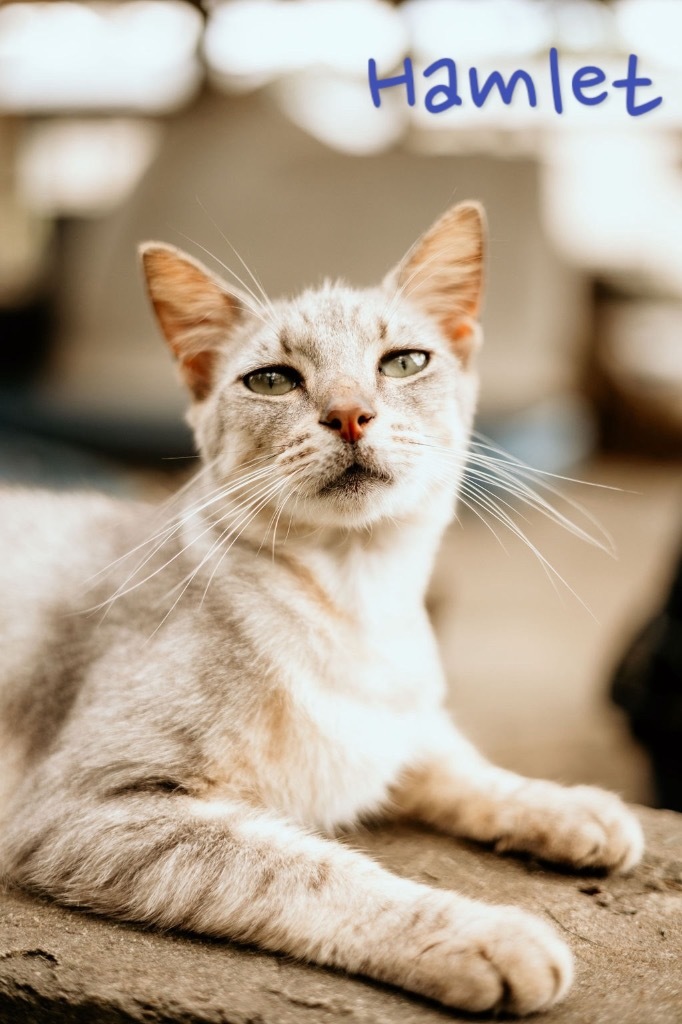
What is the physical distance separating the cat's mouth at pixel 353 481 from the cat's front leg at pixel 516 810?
0.44m

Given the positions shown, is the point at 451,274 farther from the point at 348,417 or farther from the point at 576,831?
the point at 576,831

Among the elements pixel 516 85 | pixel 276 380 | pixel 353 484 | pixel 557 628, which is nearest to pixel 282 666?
pixel 353 484

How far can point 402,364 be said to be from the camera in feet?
4.09

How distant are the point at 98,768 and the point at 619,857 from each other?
64 cm

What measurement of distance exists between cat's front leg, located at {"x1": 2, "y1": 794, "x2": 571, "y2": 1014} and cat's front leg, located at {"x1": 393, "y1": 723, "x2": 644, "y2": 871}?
7.9 inches

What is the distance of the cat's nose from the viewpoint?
3.72 ft

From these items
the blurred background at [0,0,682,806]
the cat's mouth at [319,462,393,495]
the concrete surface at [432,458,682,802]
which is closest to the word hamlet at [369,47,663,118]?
the blurred background at [0,0,682,806]

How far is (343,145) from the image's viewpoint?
5.39 meters

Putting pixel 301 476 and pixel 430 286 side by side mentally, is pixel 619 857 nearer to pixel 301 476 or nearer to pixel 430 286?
pixel 301 476

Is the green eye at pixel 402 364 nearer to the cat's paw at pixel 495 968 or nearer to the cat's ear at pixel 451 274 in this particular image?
the cat's ear at pixel 451 274

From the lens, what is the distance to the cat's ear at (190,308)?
3.94 feet

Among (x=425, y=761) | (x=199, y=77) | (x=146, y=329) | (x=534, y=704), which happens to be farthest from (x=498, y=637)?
(x=199, y=77)

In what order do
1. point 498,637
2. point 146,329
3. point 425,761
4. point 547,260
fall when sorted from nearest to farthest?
point 425,761 → point 498,637 → point 146,329 → point 547,260

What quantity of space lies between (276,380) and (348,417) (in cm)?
15
